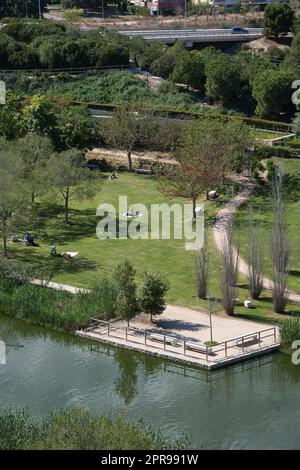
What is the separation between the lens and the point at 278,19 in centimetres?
11488

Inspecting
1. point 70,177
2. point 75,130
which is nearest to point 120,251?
point 70,177

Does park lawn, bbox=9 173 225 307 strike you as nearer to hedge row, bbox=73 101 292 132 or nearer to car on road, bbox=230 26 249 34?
hedge row, bbox=73 101 292 132

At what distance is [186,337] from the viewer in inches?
1891

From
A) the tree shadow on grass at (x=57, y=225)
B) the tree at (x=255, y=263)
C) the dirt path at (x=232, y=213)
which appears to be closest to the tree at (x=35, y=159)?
the tree shadow on grass at (x=57, y=225)

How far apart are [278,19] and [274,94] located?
107 ft

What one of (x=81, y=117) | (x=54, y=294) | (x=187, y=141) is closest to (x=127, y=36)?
(x=81, y=117)

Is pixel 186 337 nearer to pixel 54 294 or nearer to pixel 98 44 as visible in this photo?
pixel 54 294

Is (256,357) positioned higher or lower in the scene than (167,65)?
lower

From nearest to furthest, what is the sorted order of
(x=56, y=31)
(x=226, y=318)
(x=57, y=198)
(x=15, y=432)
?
(x=15, y=432), (x=226, y=318), (x=57, y=198), (x=56, y=31)

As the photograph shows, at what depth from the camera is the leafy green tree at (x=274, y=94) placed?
279 feet

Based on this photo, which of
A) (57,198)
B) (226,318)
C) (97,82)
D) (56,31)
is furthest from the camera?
(56,31)

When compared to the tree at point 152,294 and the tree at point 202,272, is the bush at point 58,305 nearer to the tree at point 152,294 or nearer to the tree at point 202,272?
the tree at point 152,294

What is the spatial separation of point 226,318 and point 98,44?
5790 centimetres

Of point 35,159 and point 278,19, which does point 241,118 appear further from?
point 278,19
